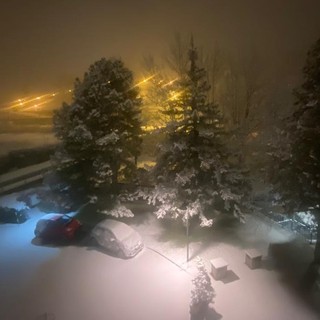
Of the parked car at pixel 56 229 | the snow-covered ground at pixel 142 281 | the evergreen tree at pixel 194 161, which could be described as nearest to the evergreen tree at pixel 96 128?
the parked car at pixel 56 229

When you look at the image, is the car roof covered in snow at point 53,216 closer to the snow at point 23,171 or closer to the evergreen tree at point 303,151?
the snow at point 23,171

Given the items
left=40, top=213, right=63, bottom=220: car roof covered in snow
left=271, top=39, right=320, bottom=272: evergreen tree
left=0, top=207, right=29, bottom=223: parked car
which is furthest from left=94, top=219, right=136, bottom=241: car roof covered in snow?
left=271, top=39, right=320, bottom=272: evergreen tree

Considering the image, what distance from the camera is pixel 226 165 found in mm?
15906

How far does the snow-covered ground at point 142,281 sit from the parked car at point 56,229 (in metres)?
0.61

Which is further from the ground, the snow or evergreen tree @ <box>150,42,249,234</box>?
evergreen tree @ <box>150,42,249,234</box>

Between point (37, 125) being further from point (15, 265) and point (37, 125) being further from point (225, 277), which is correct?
point (225, 277)

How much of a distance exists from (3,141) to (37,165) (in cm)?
395

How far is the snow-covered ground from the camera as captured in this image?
12.4 meters

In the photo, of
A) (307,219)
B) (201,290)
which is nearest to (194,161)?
(201,290)

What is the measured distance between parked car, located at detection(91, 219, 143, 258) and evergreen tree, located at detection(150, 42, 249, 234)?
6.02ft

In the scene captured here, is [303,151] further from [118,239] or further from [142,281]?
[118,239]

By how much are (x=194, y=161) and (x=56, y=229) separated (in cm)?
784

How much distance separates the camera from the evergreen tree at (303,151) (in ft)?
41.4

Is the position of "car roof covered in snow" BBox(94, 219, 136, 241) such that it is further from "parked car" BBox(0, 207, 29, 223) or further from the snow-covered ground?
"parked car" BBox(0, 207, 29, 223)
